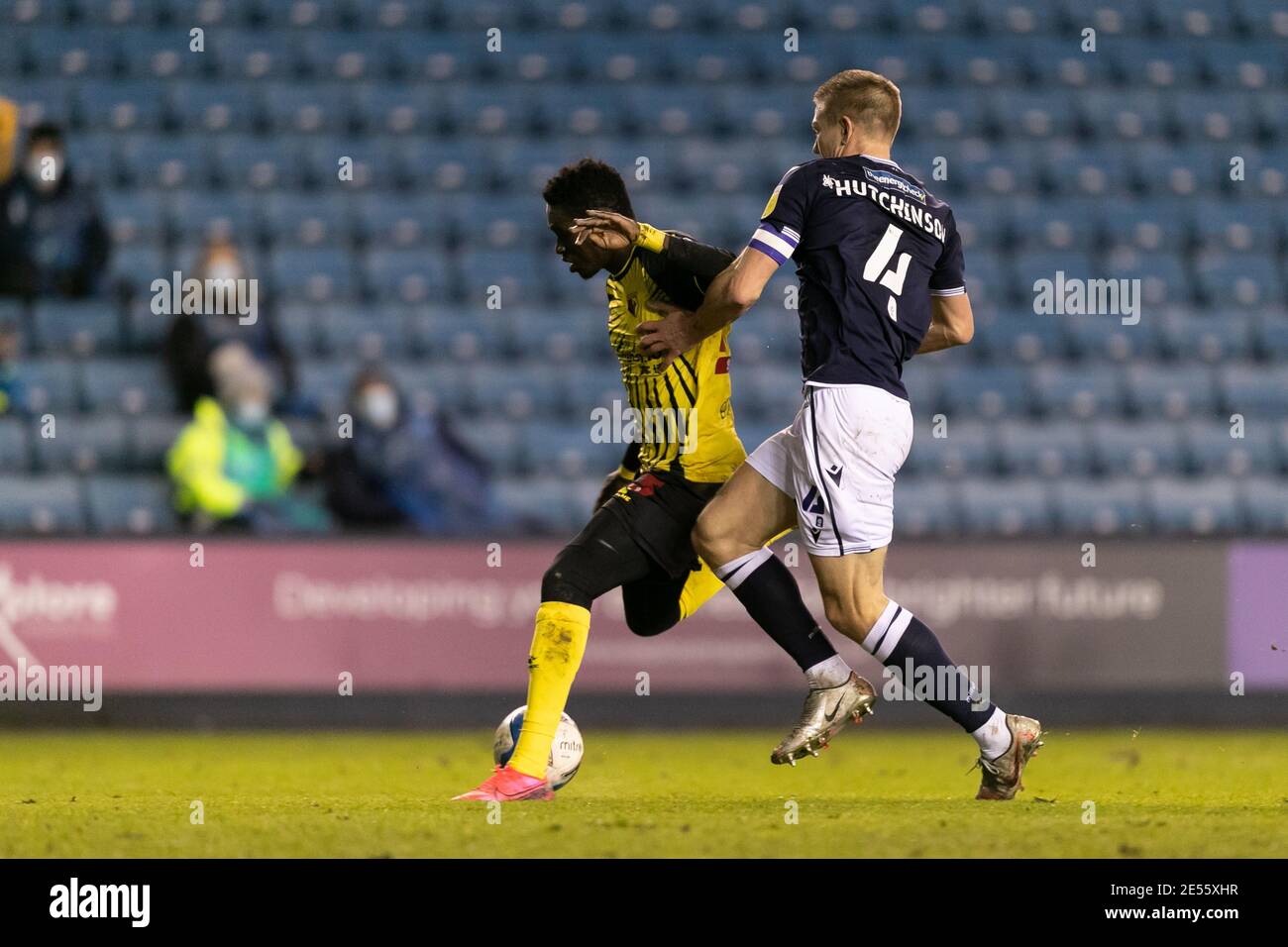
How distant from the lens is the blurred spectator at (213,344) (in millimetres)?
11695

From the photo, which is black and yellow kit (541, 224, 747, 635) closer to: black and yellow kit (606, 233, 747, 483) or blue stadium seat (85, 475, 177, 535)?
black and yellow kit (606, 233, 747, 483)

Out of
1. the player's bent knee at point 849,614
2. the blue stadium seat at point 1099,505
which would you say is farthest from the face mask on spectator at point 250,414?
the player's bent knee at point 849,614

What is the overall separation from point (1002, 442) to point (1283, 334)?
8.59 feet

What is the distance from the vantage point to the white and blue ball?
630cm

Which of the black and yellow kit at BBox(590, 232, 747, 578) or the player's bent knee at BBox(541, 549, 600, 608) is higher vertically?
the black and yellow kit at BBox(590, 232, 747, 578)

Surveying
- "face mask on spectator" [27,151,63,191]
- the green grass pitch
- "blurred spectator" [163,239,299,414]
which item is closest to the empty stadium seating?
"blurred spectator" [163,239,299,414]

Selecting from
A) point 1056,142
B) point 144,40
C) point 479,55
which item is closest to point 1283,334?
point 1056,142

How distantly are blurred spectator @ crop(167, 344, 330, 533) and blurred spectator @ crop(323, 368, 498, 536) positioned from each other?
0.26m

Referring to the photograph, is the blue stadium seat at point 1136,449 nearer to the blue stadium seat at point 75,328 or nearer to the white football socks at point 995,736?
the blue stadium seat at point 75,328

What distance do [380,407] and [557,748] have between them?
5548 millimetres

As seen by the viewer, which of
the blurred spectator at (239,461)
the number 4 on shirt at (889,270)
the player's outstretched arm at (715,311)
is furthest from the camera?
the blurred spectator at (239,461)

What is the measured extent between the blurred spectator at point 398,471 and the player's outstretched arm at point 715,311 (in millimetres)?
5406

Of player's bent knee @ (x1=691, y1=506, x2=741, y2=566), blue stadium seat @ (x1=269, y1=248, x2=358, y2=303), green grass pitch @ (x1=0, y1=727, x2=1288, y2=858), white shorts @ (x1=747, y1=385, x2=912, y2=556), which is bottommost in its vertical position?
green grass pitch @ (x1=0, y1=727, x2=1288, y2=858)

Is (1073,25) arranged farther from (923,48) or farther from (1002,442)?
(1002,442)
